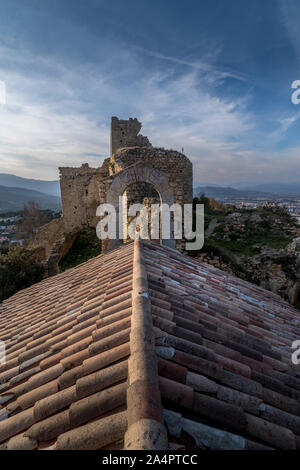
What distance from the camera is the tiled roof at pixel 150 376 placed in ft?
3.88

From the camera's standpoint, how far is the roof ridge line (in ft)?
3.24

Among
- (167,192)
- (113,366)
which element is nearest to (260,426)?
(113,366)

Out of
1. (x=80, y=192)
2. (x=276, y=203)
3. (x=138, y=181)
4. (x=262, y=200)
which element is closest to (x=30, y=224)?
(x=80, y=192)

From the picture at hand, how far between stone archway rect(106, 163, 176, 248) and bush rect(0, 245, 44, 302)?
754 centimetres

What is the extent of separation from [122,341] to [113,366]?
9.4 inches

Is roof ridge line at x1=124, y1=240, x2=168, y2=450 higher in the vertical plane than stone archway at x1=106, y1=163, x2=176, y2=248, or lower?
lower

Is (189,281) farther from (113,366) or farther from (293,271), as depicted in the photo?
(293,271)

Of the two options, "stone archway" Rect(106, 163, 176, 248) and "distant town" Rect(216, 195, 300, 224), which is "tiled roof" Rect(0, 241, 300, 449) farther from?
"distant town" Rect(216, 195, 300, 224)

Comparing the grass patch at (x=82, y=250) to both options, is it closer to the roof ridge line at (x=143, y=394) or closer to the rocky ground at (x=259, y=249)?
the rocky ground at (x=259, y=249)

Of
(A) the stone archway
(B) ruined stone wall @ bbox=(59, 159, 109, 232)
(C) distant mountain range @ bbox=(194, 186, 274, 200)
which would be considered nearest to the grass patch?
(B) ruined stone wall @ bbox=(59, 159, 109, 232)

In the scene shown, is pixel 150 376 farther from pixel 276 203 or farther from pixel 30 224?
pixel 30 224


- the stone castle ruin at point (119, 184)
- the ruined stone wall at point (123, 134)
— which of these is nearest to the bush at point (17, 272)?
the stone castle ruin at point (119, 184)

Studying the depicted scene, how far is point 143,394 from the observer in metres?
1.19

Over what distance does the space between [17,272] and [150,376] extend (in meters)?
10.9
